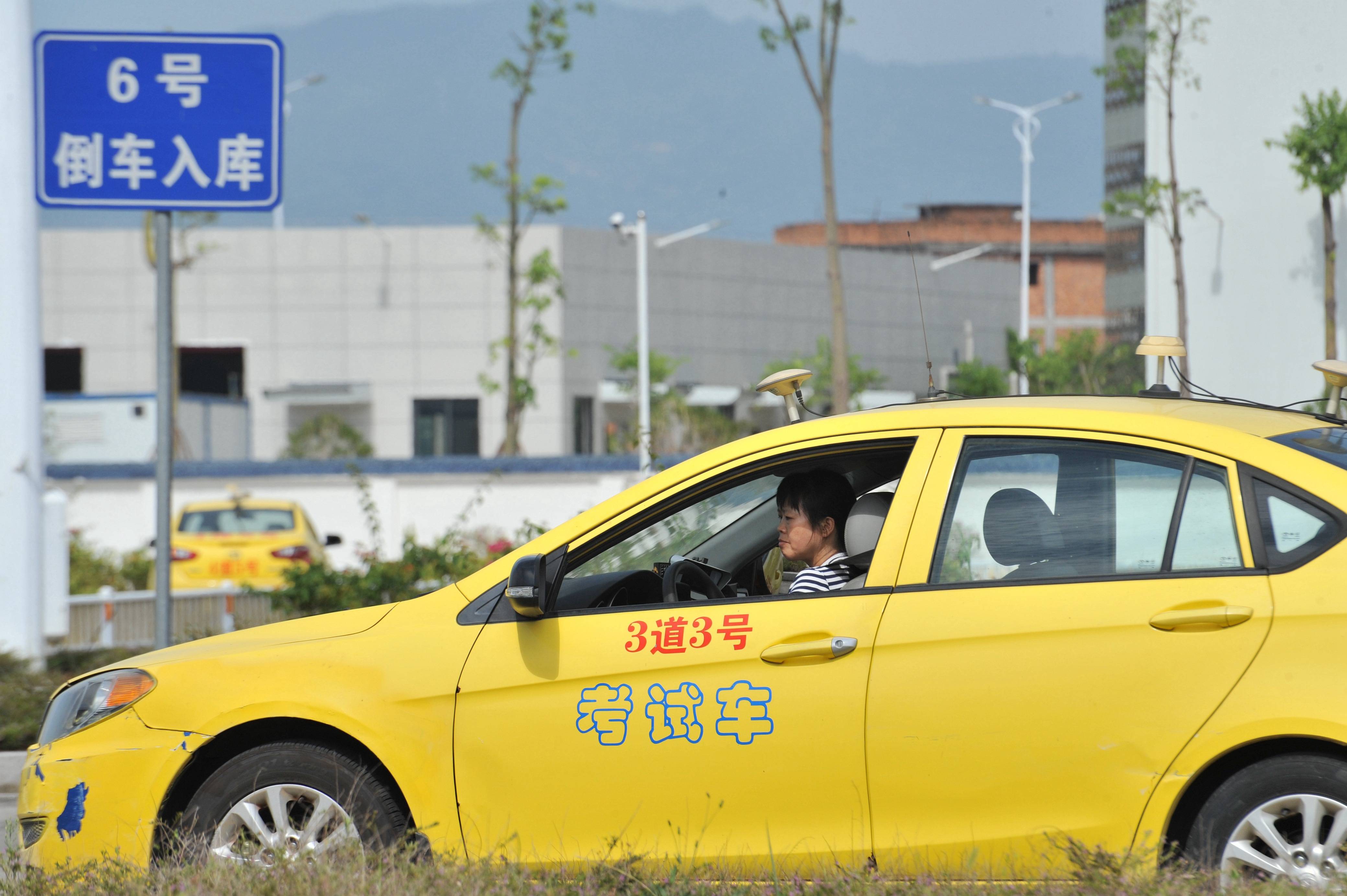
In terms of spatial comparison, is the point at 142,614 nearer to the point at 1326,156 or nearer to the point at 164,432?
the point at 164,432

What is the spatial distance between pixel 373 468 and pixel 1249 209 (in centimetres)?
1900

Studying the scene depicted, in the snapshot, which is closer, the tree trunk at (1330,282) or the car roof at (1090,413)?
the car roof at (1090,413)

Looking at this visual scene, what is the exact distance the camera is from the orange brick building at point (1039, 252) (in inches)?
3152

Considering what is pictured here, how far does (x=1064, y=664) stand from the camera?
3.82 meters

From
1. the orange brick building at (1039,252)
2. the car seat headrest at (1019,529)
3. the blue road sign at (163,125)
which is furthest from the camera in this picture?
the orange brick building at (1039,252)

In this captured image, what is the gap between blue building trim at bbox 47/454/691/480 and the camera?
26.8 m

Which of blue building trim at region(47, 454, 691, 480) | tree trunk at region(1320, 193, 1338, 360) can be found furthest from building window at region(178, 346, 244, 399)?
tree trunk at region(1320, 193, 1338, 360)

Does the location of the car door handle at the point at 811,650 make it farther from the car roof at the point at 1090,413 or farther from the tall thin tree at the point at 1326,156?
the tall thin tree at the point at 1326,156

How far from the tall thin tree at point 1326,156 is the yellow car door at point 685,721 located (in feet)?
83.0

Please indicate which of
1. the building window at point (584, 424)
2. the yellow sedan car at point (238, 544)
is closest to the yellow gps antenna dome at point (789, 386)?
the yellow sedan car at point (238, 544)

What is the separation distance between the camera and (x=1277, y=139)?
96.6 ft

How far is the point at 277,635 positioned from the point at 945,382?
5587 cm

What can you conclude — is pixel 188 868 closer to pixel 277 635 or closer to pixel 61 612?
pixel 277 635

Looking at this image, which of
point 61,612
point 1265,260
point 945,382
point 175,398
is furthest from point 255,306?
point 61,612
